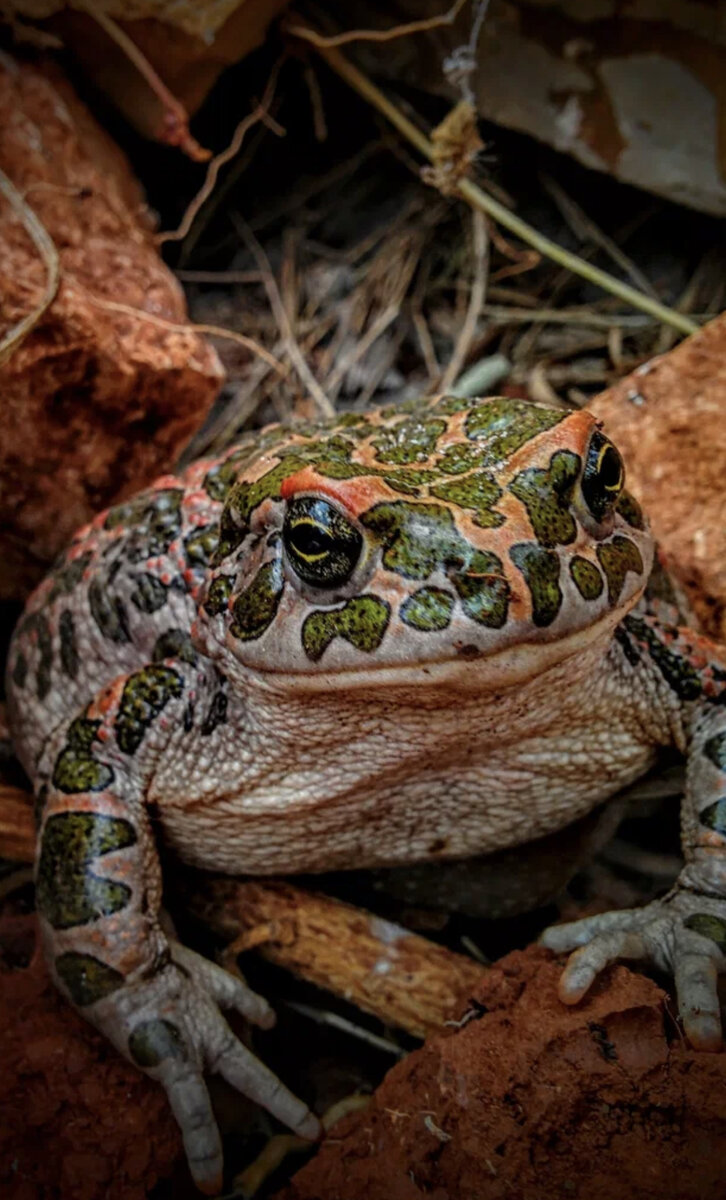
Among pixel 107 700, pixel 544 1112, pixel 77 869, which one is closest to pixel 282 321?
pixel 107 700

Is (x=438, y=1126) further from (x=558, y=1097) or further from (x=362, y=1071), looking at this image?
(x=362, y=1071)

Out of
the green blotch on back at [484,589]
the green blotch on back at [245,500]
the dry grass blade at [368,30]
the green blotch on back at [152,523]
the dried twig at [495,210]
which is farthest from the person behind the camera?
the dried twig at [495,210]

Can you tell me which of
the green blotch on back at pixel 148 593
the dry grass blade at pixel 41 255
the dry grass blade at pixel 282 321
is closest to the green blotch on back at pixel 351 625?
the green blotch on back at pixel 148 593

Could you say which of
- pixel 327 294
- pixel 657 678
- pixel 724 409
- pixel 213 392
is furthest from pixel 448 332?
pixel 657 678

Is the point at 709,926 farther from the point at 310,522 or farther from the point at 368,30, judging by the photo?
the point at 368,30

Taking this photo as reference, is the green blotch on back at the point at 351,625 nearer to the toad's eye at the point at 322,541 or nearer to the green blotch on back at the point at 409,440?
the toad's eye at the point at 322,541

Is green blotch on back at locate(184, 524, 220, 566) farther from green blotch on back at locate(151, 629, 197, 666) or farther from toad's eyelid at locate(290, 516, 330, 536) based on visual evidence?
toad's eyelid at locate(290, 516, 330, 536)

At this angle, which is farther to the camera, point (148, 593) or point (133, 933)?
point (148, 593)
